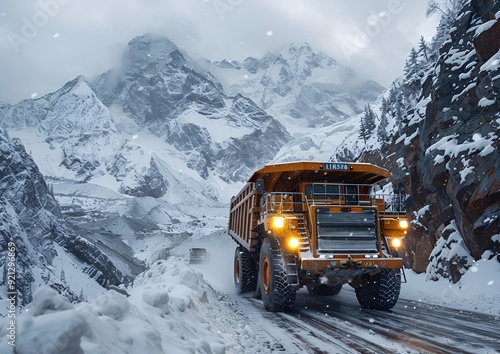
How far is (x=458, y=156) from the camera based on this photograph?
15.1m

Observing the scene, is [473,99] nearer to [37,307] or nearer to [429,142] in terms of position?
[429,142]

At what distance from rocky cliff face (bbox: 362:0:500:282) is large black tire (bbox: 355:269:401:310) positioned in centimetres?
558

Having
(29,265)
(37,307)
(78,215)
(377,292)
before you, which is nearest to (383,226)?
(377,292)

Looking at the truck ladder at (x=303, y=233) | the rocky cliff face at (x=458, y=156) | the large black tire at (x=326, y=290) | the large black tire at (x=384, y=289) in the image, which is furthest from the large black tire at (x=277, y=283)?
the rocky cliff face at (x=458, y=156)

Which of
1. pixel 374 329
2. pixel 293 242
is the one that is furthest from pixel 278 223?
pixel 374 329

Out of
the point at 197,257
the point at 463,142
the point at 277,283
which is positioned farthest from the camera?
the point at 197,257

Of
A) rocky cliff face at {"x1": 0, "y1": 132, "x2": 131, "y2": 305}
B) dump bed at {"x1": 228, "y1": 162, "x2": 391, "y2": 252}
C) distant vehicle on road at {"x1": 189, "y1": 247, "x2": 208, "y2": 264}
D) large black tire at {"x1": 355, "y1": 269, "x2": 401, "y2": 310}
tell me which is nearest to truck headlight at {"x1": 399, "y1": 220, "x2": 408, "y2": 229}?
large black tire at {"x1": 355, "y1": 269, "x2": 401, "y2": 310}

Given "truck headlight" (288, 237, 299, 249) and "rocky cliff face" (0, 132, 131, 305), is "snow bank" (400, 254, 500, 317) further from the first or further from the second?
"rocky cliff face" (0, 132, 131, 305)

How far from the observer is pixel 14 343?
2844mm

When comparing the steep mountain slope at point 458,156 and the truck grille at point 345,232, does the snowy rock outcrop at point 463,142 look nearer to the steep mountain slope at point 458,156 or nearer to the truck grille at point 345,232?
Result: the steep mountain slope at point 458,156

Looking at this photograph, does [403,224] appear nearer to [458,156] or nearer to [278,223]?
[278,223]

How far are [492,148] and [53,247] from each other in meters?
147

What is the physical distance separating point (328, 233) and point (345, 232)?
363mm

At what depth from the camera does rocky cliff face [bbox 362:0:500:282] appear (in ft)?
44.5
